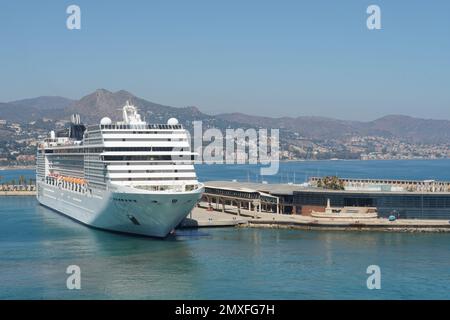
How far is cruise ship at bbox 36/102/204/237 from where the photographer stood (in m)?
36.0

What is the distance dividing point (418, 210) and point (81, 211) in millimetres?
23742

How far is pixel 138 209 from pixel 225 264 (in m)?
6.86

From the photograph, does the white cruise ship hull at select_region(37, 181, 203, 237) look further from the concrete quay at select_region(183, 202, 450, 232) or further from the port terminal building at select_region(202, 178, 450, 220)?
the port terminal building at select_region(202, 178, 450, 220)

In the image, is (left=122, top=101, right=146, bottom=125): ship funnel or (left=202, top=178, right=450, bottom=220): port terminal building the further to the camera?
(left=202, top=178, right=450, bottom=220): port terminal building

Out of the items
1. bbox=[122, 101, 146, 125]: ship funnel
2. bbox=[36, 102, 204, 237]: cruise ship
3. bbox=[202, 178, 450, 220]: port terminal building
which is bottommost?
bbox=[202, 178, 450, 220]: port terminal building

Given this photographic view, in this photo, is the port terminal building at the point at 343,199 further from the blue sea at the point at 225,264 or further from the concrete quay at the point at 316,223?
the blue sea at the point at 225,264

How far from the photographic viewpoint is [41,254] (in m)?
34.8

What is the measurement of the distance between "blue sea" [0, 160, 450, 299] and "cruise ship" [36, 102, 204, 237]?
47.4 inches

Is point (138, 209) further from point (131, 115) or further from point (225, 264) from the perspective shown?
point (131, 115)

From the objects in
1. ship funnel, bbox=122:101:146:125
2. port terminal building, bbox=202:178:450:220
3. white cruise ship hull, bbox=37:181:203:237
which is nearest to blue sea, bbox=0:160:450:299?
white cruise ship hull, bbox=37:181:203:237

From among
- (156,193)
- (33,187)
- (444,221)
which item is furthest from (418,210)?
(33,187)

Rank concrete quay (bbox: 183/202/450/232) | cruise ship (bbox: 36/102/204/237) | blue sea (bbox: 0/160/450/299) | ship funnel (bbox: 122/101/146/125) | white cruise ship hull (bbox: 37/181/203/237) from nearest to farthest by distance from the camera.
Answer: blue sea (bbox: 0/160/450/299)
white cruise ship hull (bbox: 37/181/203/237)
cruise ship (bbox: 36/102/204/237)
ship funnel (bbox: 122/101/146/125)
concrete quay (bbox: 183/202/450/232)
